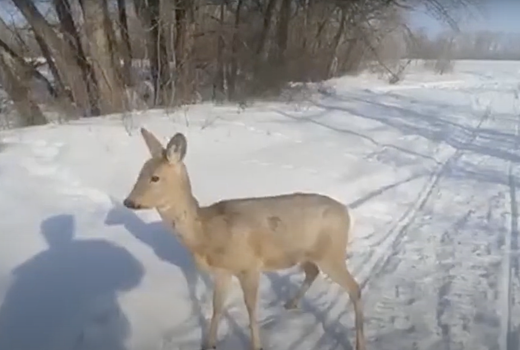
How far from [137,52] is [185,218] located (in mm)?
14057

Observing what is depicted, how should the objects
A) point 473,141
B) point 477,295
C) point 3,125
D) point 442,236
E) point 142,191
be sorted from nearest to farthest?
point 142,191
point 477,295
point 442,236
point 3,125
point 473,141

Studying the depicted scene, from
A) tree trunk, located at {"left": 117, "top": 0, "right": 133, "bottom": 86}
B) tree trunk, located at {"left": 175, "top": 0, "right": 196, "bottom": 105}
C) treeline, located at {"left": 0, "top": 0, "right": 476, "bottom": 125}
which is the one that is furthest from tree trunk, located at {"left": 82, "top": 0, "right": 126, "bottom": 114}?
tree trunk, located at {"left": 175, "top": 0, "right": 196, "bottom": 105}

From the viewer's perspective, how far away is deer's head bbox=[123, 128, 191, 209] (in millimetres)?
4152

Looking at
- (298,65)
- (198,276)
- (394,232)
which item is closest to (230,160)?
(394,232)

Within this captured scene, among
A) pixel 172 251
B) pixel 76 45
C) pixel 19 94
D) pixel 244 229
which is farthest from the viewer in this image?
pixel 76 45

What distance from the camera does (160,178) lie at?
4.18 m

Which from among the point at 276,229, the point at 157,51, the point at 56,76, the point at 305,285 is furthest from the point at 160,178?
the point at 157,51

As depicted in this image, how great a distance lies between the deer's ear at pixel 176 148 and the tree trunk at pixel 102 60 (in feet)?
40.2

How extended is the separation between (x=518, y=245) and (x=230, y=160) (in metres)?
5.16

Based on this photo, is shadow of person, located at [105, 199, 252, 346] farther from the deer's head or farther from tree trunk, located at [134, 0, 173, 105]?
tree trunk, located at [134, 0, 173, 105]

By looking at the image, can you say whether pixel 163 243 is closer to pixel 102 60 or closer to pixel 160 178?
pixel 160 178

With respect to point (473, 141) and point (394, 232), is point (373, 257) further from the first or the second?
point (473, 141)

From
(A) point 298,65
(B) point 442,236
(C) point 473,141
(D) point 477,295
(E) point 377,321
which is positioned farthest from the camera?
(A) point 298,65

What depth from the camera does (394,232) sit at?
7938 mm
